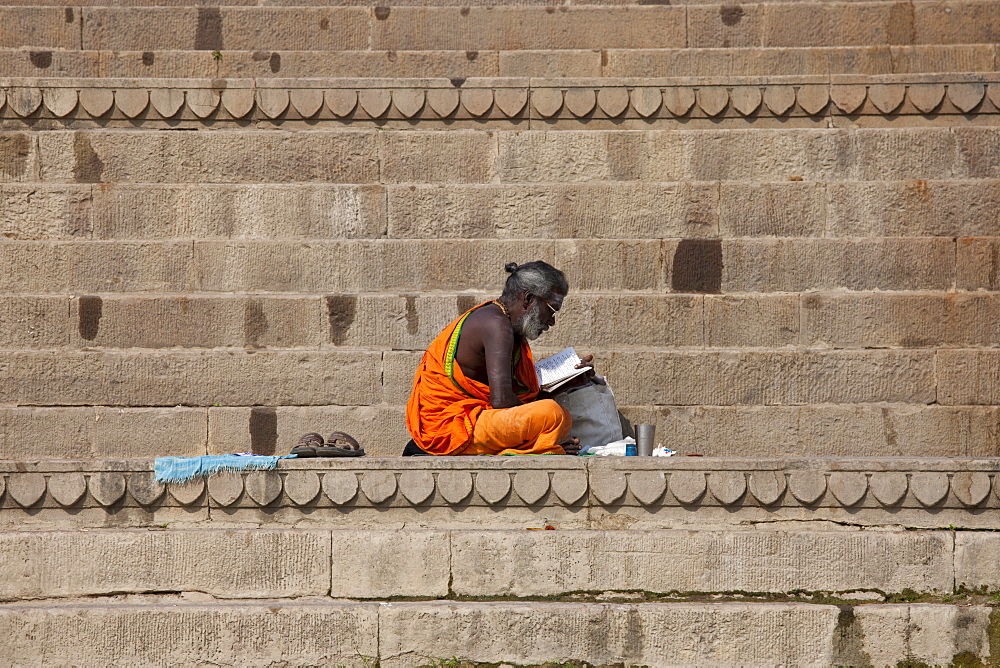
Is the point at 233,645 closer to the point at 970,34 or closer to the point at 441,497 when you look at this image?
the point at 441,497

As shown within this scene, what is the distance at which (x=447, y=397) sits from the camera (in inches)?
253

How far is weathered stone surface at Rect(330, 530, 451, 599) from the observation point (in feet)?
18.7

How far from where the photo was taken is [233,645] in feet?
18.1

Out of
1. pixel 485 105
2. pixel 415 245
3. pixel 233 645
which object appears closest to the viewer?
pixel 233 645

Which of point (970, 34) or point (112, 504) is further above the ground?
point (970, 34)

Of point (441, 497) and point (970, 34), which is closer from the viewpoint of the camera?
point (441, 497)

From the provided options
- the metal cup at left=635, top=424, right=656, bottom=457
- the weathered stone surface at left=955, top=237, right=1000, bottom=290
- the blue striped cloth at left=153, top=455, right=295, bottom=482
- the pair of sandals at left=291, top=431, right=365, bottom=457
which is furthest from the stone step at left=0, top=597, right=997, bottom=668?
the weathered stone surface at left=955, top=237, right=1000, bottom=290

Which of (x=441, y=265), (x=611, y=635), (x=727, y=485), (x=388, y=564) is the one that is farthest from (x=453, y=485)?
(x=441, y=265)

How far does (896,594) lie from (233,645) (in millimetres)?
3324

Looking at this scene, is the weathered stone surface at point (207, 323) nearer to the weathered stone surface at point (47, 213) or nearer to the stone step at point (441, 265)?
the stone step at point (441, 265)

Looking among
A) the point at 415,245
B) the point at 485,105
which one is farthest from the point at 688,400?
the point at 485,105

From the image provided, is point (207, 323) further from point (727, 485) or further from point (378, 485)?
point (727, 485)

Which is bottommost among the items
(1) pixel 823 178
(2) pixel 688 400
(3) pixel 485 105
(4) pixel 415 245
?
(2) pixel 688 400

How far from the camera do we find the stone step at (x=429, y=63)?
9.09 meters
